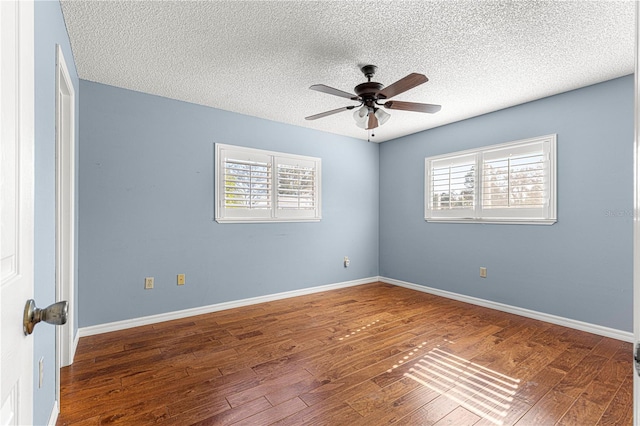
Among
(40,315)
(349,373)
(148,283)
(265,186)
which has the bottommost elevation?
(349,373)

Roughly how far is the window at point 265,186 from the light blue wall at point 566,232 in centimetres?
186

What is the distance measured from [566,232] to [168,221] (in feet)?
14.1

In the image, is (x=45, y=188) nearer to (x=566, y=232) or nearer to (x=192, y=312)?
(x=192, y=312)

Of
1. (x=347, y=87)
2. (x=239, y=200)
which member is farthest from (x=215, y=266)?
(x=347, y=87)

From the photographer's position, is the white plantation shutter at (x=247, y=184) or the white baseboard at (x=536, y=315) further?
the white plantation shutter at (x=247, y=184)

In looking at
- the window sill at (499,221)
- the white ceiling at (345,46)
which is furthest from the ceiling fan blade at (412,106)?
the window sill at (499,221)

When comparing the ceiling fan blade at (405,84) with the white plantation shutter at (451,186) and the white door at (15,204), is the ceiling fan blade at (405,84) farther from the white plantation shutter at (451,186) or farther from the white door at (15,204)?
the white plantation shutter at (451,186)

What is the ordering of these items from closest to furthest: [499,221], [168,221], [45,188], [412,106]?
[45,188] < [412,106] < [168,221] < [499,221]

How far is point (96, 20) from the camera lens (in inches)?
85.8

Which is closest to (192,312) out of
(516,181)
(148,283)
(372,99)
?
(148,283)

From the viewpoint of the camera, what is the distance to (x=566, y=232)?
131 inches

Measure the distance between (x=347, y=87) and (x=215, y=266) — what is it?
2.56m

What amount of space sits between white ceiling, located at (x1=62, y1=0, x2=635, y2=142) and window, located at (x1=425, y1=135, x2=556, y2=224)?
639mm

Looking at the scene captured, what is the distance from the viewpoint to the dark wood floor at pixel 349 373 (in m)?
1.88
